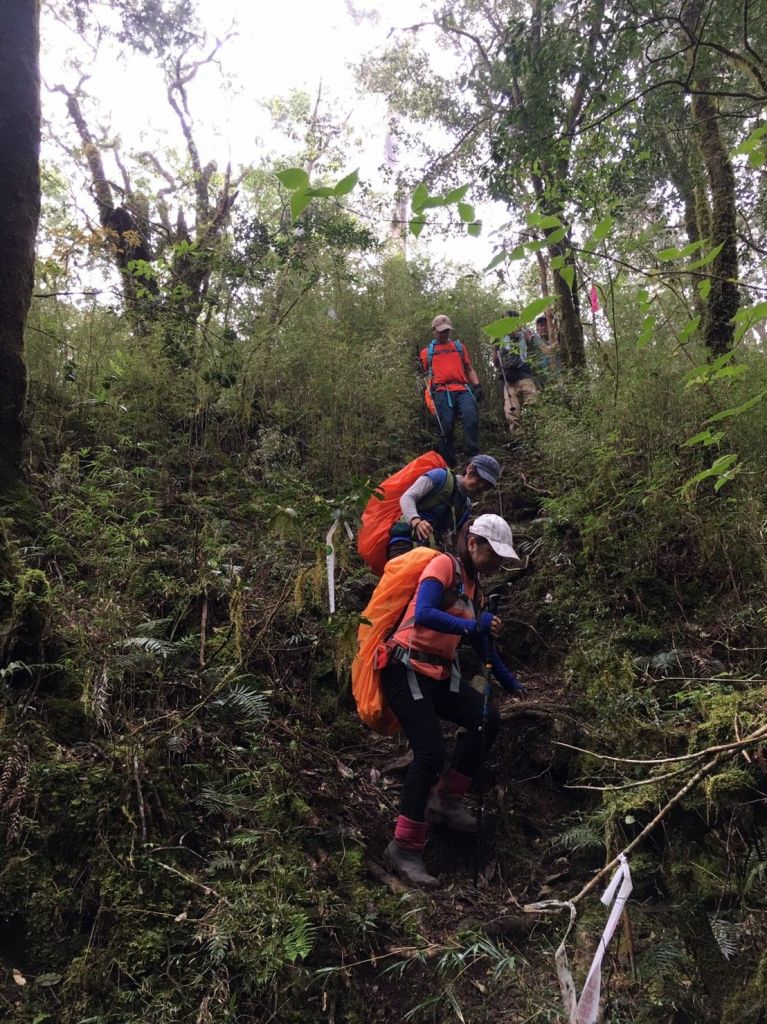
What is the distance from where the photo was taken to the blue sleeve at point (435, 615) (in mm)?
3363

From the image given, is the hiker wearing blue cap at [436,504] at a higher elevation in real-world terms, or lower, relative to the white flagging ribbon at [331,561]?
higher

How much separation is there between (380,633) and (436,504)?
58.5 inches

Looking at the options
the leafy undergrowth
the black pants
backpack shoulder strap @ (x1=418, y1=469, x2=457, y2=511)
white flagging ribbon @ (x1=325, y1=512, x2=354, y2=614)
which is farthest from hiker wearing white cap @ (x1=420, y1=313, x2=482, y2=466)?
the black pants

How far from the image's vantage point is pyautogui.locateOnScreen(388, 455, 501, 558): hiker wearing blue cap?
14.9 feet

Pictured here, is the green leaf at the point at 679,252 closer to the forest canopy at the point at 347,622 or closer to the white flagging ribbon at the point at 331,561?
the forest canopy at the point at 347,622

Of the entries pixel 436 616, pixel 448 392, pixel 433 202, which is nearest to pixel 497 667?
pixel 436 616

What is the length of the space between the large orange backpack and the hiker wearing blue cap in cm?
6

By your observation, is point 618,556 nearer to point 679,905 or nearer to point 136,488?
point 679,905

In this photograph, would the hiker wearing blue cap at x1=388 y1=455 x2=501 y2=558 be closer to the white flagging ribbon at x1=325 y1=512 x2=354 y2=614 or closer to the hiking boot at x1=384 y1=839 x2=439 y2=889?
the white flagging ribbon at x1=325 y1=512 x2=354 y2=614

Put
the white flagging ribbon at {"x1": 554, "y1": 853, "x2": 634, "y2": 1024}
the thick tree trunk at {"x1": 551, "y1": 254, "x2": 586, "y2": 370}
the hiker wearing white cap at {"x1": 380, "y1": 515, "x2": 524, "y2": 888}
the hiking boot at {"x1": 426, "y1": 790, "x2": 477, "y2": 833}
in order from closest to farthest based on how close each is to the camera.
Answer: the white flagging ribbon at {"x1": 554, "y1": 853, "x2": 634, "y2": 1024} < the hiker wearing white cap at {"x1": 380, "y1": 515, "x2": 524, "y2": 888} < the hiking boot at {"x1": 426, "y1": 790, "x2": 477, "y2": 833} < the thick tree trunk at {"x1": 551, "y1": 254, "x2": 586, "y2": 370}

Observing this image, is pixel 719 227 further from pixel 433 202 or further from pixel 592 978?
pixel 592 978

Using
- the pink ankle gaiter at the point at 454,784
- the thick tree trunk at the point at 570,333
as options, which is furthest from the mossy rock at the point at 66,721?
the thick tree trunk at the point at 570,333

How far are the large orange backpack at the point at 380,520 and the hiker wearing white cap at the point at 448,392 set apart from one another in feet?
10.7

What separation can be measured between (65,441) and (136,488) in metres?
1.02
